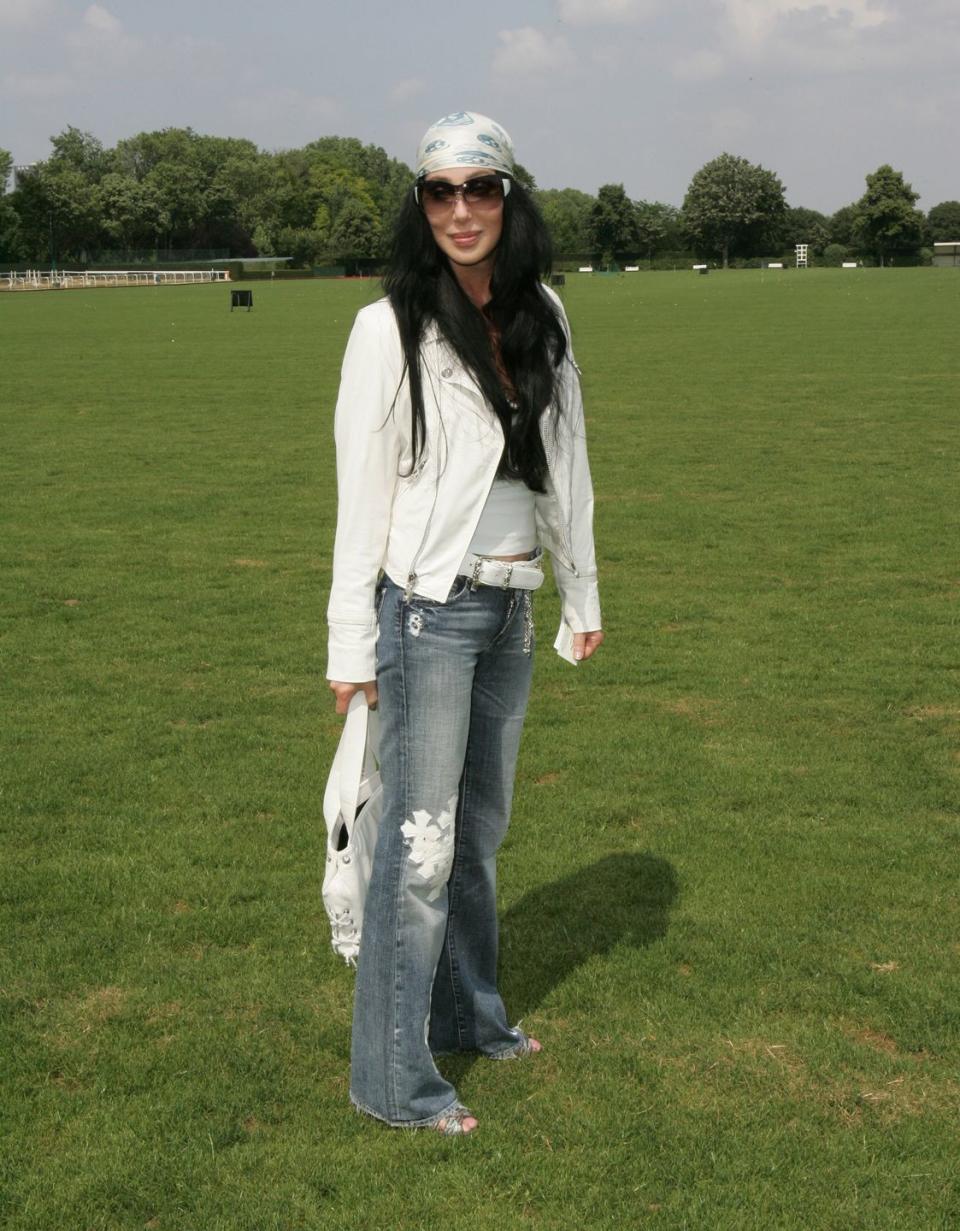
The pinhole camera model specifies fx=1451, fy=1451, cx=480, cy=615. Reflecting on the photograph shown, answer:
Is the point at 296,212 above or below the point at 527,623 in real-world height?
above

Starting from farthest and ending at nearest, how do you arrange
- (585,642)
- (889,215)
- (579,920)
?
(889,215)
(579,920)
(585,642)

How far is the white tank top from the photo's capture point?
132 inches

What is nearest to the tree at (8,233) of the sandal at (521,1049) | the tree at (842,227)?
the tree at (842,227)

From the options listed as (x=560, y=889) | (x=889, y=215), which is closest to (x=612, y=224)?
(x=889, y=215)

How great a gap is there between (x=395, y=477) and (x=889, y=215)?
139 metres

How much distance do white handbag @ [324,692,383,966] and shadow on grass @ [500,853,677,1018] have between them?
0.95 meters

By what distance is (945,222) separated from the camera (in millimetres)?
167000

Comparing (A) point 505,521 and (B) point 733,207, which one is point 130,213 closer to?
(B) point 733,207

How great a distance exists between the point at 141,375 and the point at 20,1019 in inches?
865

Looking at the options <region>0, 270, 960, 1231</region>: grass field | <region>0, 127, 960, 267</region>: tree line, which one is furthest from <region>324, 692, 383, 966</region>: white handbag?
<region>0, 127, 960, 267</region>: tree line

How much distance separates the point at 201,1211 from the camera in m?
3.32

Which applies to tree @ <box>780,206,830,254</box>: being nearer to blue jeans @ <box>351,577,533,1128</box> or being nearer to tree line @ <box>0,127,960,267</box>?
tree line @ <box>0,127,960,267</box>

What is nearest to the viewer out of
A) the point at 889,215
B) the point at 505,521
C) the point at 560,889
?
the point at 505,521

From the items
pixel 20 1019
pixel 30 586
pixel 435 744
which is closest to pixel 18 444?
pixel 30 586
